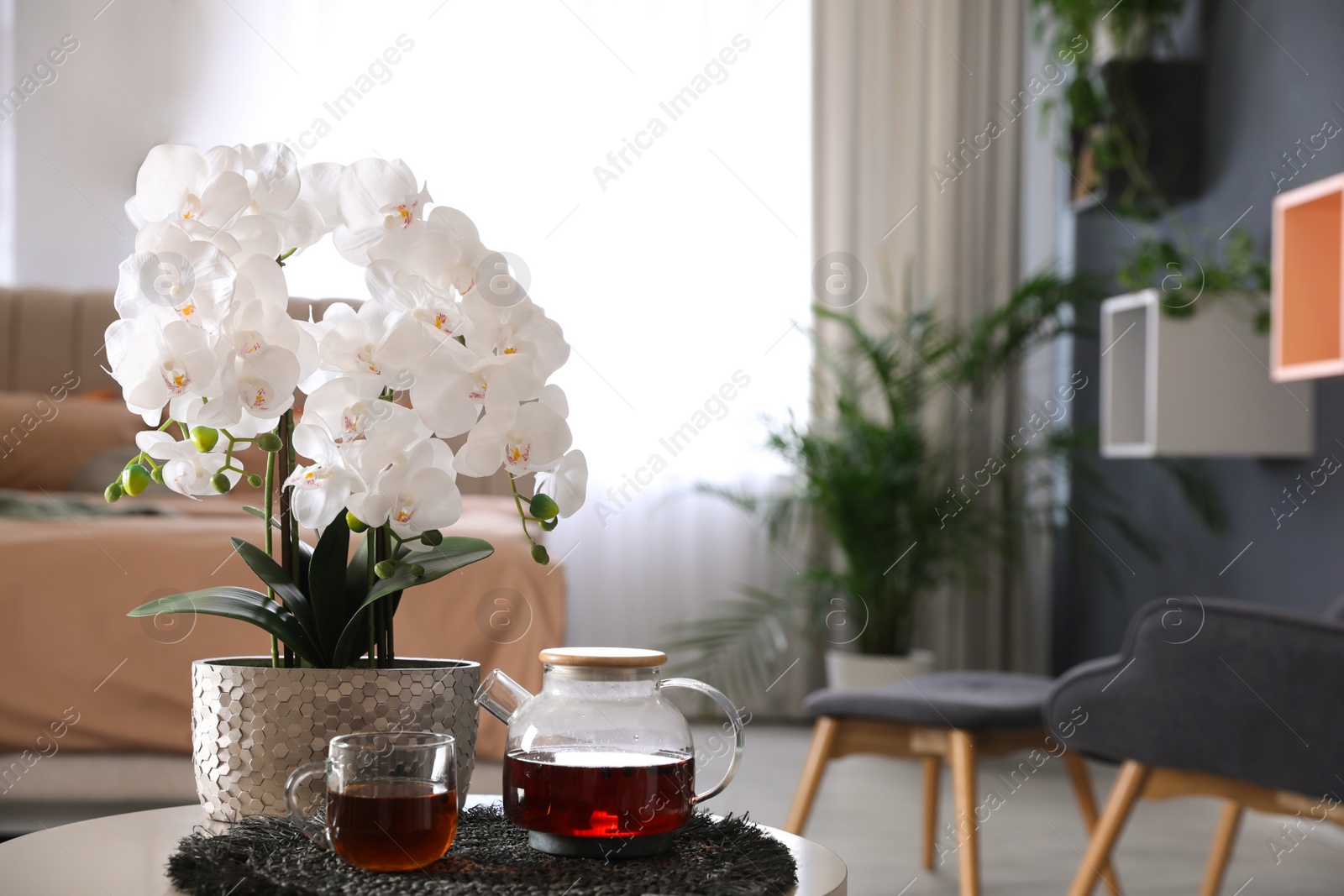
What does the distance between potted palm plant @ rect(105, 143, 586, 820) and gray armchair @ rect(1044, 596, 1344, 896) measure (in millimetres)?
1238

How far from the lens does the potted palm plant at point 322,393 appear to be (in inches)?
29.9

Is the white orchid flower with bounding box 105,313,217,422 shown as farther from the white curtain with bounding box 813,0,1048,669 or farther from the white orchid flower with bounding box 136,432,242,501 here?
the white curtain with bounding box 813,0,1048,669

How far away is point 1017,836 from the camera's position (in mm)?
2951

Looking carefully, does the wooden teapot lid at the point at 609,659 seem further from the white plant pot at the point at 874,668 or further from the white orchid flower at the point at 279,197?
the white plant pot at the point at 874,668

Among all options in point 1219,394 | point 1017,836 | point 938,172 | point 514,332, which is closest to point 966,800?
point 1017,836

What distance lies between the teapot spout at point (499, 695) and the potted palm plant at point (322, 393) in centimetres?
2

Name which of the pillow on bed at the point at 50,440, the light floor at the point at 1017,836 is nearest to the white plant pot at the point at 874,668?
the light floor at the point at 1017,836

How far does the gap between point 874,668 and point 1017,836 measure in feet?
3.31

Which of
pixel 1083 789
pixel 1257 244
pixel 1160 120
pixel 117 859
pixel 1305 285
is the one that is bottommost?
pixel 1083 789

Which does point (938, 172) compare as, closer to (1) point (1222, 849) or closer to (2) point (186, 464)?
(1) point (1222, 849)

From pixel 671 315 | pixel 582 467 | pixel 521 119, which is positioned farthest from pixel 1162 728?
pixel 521 119

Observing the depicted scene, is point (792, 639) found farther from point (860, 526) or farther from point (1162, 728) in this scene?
point (1162, 728)

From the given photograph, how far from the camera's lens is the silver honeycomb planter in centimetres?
83

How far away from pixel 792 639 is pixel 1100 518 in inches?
45.3
